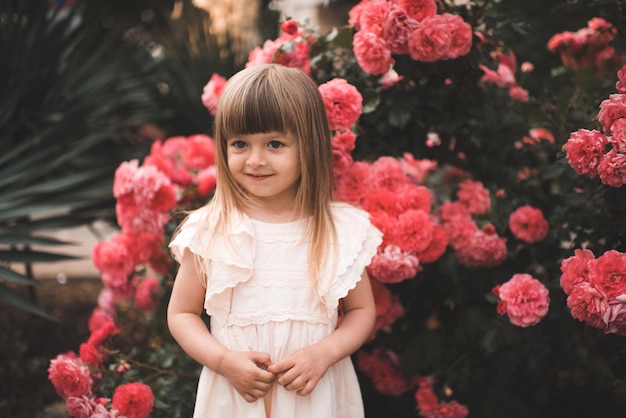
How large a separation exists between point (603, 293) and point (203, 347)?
109 centimetres

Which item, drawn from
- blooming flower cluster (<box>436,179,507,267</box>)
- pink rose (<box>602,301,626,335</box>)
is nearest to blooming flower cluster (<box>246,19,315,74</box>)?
blooming flower cluster (<box>436,179,507,267</box>)

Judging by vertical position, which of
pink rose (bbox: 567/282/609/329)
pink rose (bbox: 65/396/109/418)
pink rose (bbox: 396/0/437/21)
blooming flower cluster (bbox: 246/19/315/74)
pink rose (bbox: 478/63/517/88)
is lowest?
pink rose (bbox: 65/396/109/418)

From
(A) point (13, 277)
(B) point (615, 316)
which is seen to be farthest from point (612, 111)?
(A) point (13, 277)

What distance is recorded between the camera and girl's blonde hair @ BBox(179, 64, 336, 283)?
162cm

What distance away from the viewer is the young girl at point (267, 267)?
1.62 meters

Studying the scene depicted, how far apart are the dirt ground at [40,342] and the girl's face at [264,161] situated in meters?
1.16

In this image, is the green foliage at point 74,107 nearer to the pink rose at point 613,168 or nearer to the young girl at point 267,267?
the young girl at point 267,267

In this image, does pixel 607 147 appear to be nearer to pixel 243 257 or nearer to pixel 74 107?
pixel 243 257

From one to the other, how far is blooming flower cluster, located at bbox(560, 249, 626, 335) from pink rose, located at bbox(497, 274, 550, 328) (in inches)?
7.5

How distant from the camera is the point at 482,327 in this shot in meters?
2.23

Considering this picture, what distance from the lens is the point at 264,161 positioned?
164cm

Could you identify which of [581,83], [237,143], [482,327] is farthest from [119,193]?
[581,83]

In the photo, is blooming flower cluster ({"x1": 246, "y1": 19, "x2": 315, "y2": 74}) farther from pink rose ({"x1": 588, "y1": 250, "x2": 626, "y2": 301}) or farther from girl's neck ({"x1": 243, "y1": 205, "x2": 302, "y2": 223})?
pink rose ({"x1": 588, "y1": 250, "x2": 626, "y2": 301})

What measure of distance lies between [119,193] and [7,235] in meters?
0.60
